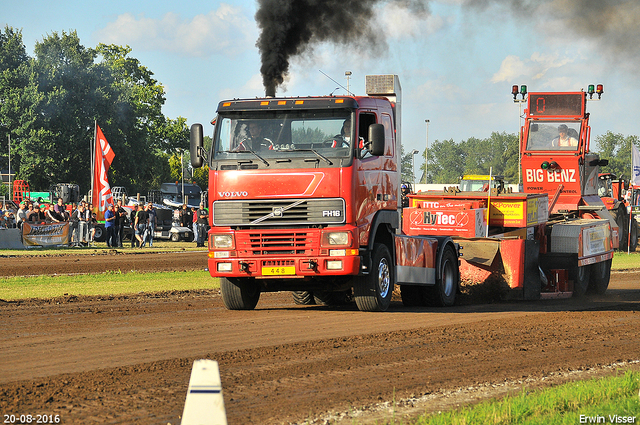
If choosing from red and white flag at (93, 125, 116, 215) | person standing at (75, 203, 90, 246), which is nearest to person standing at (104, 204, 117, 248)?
red and white flag at (93, 125, 116, 215)

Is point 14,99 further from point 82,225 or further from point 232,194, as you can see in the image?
point 232,194

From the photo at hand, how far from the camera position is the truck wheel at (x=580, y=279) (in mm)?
16828

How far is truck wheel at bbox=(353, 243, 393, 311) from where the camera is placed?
12336mm

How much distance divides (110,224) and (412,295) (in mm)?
18668

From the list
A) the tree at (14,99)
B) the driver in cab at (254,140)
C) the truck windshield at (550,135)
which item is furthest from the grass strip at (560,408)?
the tree at (14,99)

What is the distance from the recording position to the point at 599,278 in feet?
59.4

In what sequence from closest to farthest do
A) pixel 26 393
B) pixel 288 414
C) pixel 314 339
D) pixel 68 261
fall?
pixel 288 414
pixel 26 393
pixel 314 339
pixel 68 261

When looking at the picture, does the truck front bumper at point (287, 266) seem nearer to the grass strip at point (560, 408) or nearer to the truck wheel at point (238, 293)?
the truck wheel at point (238, 293)

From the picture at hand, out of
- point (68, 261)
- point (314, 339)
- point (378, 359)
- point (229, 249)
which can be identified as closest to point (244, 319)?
point (229, 249)

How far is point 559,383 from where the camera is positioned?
7.29 m

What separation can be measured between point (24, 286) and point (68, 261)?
6987 mm

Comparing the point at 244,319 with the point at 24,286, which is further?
the point at 24,286

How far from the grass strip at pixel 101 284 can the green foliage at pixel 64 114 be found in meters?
41.4

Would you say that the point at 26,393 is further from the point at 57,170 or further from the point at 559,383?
the point at 57,170
